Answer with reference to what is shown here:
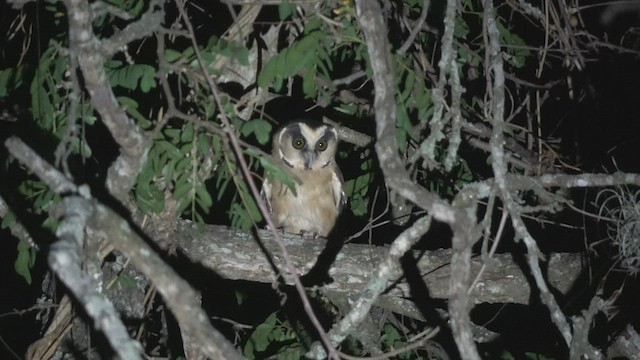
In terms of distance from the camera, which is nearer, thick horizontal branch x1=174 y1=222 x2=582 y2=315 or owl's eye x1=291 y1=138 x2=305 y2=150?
thick horizontal branch x1=174 y1=222 x2=582 y2=315

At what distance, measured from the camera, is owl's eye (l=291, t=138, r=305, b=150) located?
4.93m

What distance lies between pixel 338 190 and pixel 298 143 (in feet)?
1.55

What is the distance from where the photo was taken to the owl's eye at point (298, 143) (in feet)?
16.2

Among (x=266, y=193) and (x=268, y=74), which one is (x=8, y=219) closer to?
(x=268, y=74)

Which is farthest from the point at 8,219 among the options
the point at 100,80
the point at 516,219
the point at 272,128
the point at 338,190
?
the point at 338,190

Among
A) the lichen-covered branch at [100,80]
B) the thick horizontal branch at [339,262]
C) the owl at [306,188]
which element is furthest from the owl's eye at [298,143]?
the lichen-covered branch at [100,80]

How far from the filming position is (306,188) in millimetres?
5090

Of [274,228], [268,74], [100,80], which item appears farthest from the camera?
[268,74]

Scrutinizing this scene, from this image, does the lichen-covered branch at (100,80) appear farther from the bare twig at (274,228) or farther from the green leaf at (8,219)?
the green leaf at (8,219)

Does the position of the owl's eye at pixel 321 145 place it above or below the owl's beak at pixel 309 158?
above

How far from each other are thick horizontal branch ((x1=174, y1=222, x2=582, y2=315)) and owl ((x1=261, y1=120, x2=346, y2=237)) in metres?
1.39

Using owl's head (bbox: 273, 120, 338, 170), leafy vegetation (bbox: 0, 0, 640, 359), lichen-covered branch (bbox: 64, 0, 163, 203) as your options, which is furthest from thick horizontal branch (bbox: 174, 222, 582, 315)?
owl's head (bbox: 273, 120, 338, 170)

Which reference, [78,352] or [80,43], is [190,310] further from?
[78,352]

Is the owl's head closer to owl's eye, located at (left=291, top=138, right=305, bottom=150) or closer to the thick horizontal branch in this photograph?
owl's eye, located at (left=291, top=138, right=305, bottom=150)
